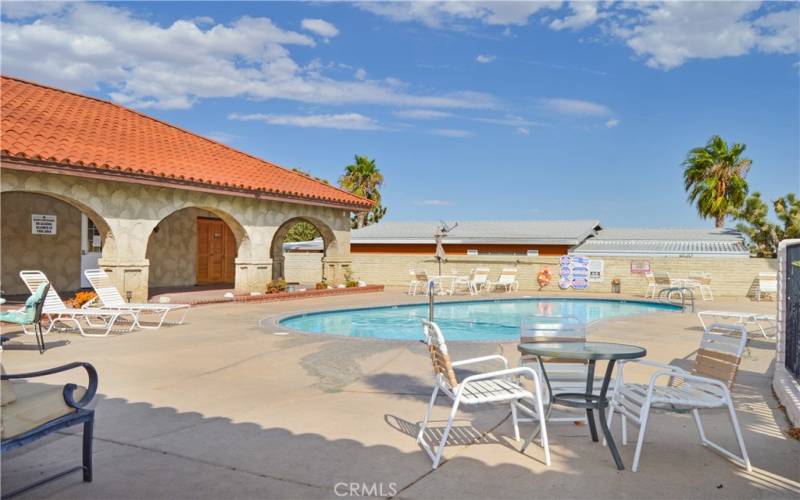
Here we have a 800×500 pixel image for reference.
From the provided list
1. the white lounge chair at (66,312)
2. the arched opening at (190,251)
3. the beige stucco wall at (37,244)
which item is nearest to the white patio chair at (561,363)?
the white lounge chair at (66,312)

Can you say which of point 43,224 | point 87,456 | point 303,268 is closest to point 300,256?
point 303,268

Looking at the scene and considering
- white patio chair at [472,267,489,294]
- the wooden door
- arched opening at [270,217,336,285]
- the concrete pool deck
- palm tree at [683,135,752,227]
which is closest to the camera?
the concrete pool deck

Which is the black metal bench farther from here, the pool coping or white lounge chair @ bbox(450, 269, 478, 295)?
white lounge chair @ bbox(450, 269, 478, 295)

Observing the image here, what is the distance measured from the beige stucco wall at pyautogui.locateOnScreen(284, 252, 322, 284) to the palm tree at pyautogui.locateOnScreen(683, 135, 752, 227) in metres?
28.1

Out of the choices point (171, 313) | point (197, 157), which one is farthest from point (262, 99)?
point (171, 313)

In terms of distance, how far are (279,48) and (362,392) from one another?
73.5 feet

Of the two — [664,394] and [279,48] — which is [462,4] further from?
[279,48]

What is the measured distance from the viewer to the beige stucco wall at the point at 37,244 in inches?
659

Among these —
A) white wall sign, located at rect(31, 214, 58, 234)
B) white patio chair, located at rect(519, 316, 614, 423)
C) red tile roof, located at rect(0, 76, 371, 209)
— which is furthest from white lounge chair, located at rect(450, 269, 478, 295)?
white patio chair, located at rect(519, 316, 614, 423)

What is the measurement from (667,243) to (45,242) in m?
29.4

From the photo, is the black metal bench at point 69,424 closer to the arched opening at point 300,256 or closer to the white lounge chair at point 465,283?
the arched opening at point 300,256

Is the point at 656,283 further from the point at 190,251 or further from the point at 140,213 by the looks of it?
the point at 140,213

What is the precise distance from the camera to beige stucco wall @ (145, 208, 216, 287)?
2075 centimetres

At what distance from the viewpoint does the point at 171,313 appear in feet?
47.2
